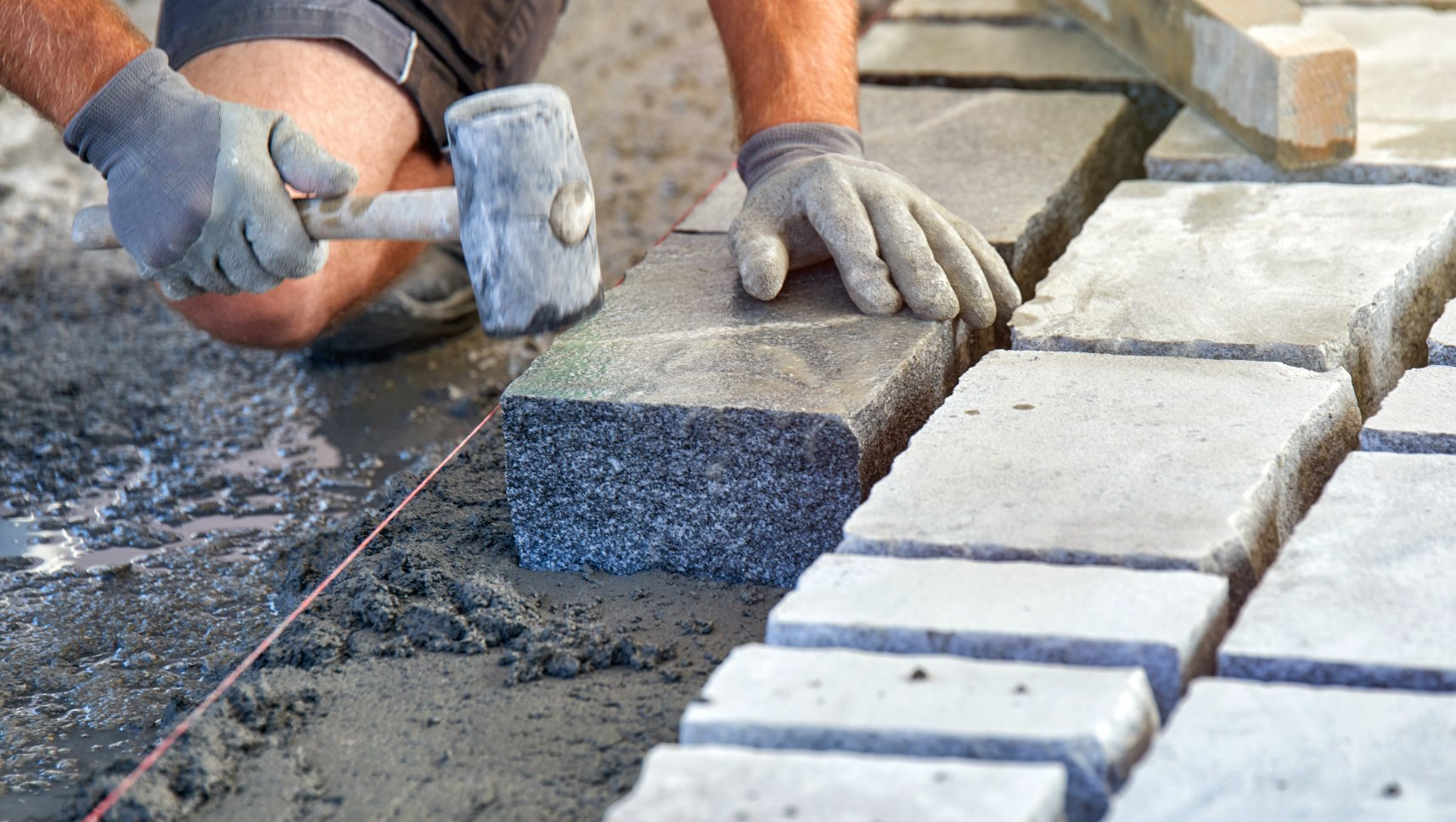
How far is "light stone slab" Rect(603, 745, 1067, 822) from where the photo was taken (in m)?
1.28

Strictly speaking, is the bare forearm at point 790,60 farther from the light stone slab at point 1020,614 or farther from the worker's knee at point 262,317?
the light stone slab at point 1020,614

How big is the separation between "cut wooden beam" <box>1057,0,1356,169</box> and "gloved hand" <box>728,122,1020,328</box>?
829 mm

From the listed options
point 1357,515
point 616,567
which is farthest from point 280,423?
point 1357,515

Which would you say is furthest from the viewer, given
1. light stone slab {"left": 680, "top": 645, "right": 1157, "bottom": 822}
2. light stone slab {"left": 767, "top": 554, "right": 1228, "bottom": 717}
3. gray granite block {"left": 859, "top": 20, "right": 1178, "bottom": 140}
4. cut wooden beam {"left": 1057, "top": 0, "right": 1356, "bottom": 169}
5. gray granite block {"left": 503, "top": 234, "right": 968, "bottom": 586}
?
gray granite block {"left": 859, "top": 20, "right": 1178, "bottom": 140}

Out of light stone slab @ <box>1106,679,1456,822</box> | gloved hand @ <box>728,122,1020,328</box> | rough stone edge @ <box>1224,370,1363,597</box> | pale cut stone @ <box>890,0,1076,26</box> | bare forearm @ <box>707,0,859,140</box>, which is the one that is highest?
bare forearm @ <box>707,0,859,140</box>

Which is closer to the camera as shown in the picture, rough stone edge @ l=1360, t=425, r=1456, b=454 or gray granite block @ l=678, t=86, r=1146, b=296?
rough stone edge @ l=1360, t=425, r=1456, b=454

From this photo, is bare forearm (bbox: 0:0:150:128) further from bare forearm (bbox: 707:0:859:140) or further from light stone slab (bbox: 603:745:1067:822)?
light stone slab (bbox: 603:745:1067:822)

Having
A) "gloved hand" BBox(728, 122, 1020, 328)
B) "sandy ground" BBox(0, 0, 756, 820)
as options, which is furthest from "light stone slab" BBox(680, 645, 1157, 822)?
"gloved hand" BBox(728, 122, 1020, 328)

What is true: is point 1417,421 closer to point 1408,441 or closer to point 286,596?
point 1408,441

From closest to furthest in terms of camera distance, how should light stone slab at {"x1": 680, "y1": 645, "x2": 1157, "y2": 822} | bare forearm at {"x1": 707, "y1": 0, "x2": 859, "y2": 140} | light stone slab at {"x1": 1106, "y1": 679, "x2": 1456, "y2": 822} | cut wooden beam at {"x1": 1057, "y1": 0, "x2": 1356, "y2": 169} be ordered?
light stone slab at {"x1": 1106, "y1": 679, "x2": 1456, "y2": 822}
light stone slab at {"x1": 680, "y1": 645, "x2": 1157, "y2": 822}
bare forearm at {"x1": 707, "y1": 0, "x2": 859, "y2": 140}
cut wooden beam at {"x1": 1057, "y1": 0, "x2": 1356, "y2": 169}

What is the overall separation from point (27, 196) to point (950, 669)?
12.8 feet

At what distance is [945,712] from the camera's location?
142 centimetres

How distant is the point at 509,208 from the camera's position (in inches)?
77.4

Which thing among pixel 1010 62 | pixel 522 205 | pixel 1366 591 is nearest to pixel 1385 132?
pixel 1010 62
